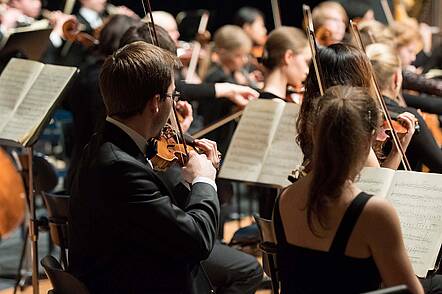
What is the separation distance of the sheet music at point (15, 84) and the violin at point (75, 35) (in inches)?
44.5

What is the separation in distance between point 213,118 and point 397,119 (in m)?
2.10

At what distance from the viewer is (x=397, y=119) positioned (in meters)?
3.19

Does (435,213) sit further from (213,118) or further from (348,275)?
(213,118)

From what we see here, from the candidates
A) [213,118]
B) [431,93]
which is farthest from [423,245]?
[213,118]

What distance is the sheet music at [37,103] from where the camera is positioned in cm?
329

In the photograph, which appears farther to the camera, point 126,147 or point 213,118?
point 213,118

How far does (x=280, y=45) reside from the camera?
4.10 metres

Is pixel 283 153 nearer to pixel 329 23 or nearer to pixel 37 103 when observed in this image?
pixel 37 103

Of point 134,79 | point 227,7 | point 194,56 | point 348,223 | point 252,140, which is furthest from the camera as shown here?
point 227,7

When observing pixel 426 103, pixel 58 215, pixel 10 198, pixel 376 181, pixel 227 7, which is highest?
pixel 376 181

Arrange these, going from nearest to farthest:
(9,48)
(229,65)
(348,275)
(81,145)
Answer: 1. (348,275)
2. (81,145)
3. (9,48)
4. (229,65)

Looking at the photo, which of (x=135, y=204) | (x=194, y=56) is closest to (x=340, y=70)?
(x=135, y=204)

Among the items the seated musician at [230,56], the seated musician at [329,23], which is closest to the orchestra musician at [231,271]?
the seated musician at [329,23]

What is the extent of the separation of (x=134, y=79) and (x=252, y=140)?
3.87 feet
